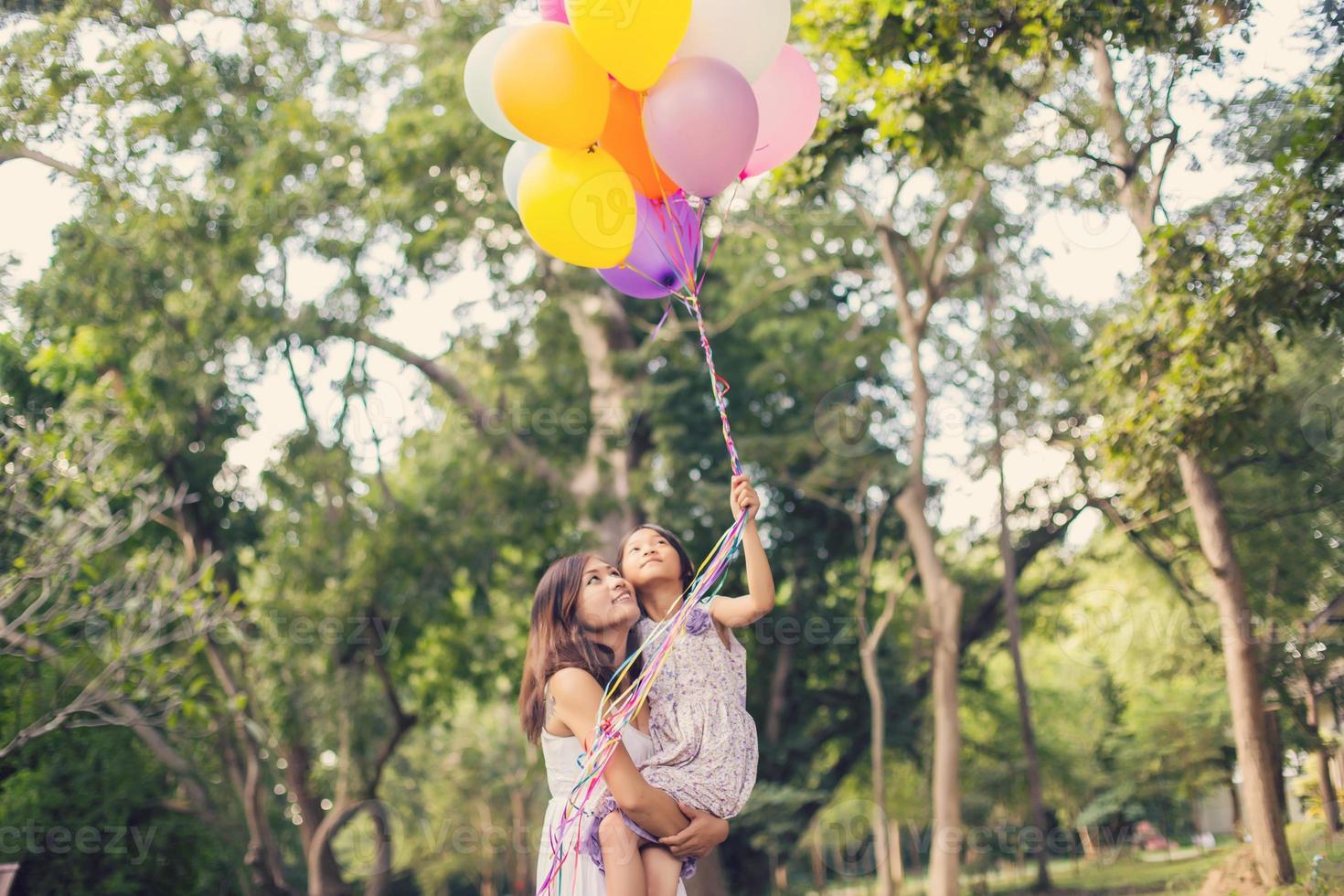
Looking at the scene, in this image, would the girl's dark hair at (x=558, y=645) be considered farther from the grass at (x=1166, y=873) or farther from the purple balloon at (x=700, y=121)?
the grass at (x=1166, y=873)

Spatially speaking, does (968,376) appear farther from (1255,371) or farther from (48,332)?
(48,332)

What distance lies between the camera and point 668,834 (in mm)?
2977

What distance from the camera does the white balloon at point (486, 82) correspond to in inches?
163

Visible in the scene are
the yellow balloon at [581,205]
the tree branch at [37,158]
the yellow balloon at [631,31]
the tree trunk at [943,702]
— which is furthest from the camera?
the tree trunk at [943,702]

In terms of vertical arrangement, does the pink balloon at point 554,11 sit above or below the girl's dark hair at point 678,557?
above

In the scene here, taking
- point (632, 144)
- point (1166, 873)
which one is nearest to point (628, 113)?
point (632, 144)

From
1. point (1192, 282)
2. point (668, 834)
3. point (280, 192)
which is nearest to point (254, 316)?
point (280, 192)

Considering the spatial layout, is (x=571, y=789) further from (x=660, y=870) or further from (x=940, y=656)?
(x=940, y=656)

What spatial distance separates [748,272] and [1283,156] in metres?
6.86

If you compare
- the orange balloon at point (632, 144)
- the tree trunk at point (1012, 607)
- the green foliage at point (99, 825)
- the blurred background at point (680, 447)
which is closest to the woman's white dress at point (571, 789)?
the orange balloon at point (632, 144)

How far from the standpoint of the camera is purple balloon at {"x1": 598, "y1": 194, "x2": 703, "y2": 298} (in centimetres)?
418

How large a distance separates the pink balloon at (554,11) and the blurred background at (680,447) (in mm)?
2568

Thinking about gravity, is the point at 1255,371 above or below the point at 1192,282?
below

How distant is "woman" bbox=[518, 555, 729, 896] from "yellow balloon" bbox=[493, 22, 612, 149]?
59.6 inches
